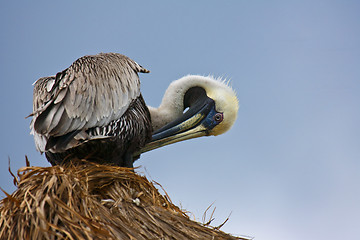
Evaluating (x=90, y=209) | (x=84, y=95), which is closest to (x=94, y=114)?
(x=84, y=95)

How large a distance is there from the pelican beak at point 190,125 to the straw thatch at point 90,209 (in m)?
1.42

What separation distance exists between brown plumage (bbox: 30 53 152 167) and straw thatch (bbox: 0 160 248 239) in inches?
12.5

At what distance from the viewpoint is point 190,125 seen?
5652mm

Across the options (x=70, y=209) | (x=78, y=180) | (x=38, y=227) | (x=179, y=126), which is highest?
(x=179, y=126)

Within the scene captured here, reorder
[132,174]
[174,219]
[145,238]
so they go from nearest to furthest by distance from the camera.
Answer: [145,238], [174,219], [132,174]

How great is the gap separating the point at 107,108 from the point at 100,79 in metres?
0.28

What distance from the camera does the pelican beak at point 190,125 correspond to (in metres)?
5.50

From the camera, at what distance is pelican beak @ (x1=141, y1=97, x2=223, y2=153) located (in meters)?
5.50

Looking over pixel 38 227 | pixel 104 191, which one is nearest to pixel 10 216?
pixel 38 227

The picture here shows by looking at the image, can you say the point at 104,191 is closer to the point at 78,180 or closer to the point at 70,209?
the point at 78,180

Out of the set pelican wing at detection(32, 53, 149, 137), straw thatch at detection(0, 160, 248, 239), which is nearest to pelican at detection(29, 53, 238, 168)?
pelican wing at detection(32, 53, 149, 137)

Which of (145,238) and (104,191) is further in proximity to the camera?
(104,191)

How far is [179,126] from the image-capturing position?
A: 554 cm

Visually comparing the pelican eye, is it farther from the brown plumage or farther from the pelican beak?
the brown plumage
